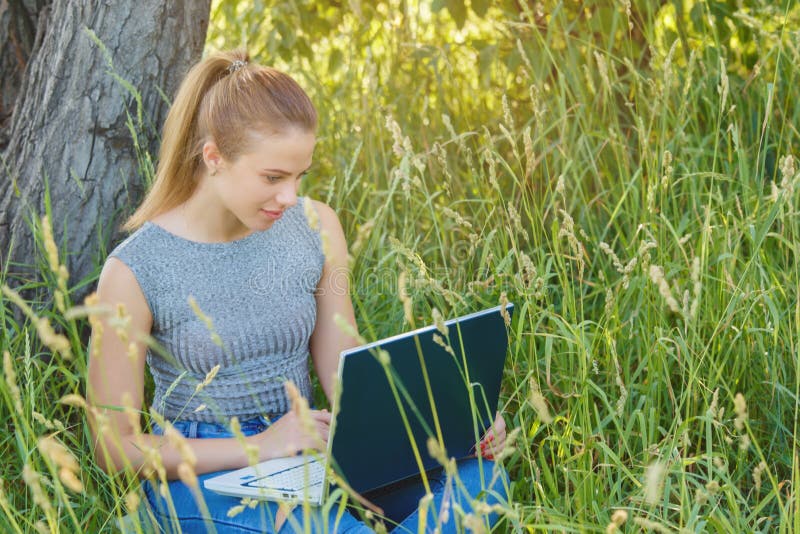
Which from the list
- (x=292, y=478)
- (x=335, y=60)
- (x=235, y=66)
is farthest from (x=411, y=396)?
(x=335, y=60)

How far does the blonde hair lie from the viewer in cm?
190

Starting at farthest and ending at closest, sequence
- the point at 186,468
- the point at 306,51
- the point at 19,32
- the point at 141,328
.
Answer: the point at 306,51 < the point at 19,32 < the point at 141,328 < the point at 186,468

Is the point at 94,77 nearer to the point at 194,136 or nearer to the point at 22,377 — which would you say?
the point at 194,136

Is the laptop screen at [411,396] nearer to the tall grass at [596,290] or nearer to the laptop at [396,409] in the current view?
the laptop at [396,409]

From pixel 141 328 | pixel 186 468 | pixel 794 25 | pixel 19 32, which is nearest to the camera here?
pixel 186 468

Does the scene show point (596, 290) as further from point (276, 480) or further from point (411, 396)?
point (276, 480)

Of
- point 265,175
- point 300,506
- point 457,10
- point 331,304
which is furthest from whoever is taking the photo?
point 457,10

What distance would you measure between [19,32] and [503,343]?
1.81m

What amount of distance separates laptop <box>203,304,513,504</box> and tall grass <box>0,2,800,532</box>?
0.12m

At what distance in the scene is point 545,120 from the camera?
2.93 meters

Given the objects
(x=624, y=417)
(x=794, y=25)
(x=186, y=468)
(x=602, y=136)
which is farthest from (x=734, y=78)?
(x=186, y=468)

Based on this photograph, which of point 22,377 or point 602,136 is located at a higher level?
point 602,136

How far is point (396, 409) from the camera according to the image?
5.28ft

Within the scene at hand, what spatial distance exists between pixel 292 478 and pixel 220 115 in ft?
2.55
